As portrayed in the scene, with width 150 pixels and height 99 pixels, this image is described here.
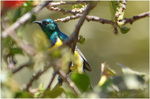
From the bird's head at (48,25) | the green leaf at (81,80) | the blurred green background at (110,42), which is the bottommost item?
the blurred green background at (110,42)

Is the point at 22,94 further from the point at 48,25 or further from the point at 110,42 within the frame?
the point at 110,42

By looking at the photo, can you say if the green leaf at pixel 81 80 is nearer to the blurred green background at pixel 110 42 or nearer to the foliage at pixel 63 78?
the foliage at pixel 63 78

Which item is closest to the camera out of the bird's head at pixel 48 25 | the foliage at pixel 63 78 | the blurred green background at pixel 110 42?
the foliage at pixel 63 78

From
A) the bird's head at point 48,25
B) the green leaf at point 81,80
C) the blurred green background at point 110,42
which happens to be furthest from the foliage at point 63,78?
the blurred green background at point 110,42

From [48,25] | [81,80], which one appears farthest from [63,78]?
[48,25]

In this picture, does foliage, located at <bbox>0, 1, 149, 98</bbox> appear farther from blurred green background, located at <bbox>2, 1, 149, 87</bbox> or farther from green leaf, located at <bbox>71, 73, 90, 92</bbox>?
blurred green background, located at <bbox>2, 1, 149, 87</bbox>

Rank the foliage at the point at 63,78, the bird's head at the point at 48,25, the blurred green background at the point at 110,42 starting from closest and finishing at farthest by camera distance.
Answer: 1. the foliage at the point at 63,78
2. the bird's head at the point at 48,25
3. the blurred green background at the point at 110,42

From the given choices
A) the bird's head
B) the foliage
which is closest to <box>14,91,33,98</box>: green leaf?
the foliage

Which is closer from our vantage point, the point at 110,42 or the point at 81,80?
the point at 81,80

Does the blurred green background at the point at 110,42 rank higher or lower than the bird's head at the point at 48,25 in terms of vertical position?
lower
